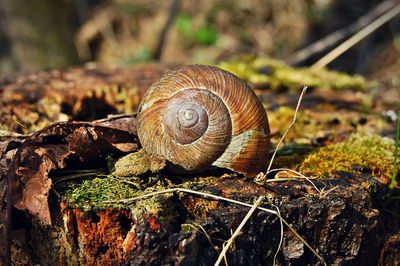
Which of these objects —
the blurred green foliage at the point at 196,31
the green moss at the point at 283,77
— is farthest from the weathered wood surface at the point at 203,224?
the blurred green foliage at the point at 196,31

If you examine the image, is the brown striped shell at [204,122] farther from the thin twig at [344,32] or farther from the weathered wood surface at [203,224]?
the thin twig at [344,32]

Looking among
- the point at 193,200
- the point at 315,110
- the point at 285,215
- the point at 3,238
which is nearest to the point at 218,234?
the point at 193,200

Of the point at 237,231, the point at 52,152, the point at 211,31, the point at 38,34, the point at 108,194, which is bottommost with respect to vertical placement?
the point at 237,231

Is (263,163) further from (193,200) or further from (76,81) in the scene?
(76,81)

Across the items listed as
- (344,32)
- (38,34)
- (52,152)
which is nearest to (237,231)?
(52,152)

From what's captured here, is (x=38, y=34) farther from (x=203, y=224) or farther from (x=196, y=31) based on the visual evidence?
(x=203, y=224)

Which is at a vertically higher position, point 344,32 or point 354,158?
point 344,32
